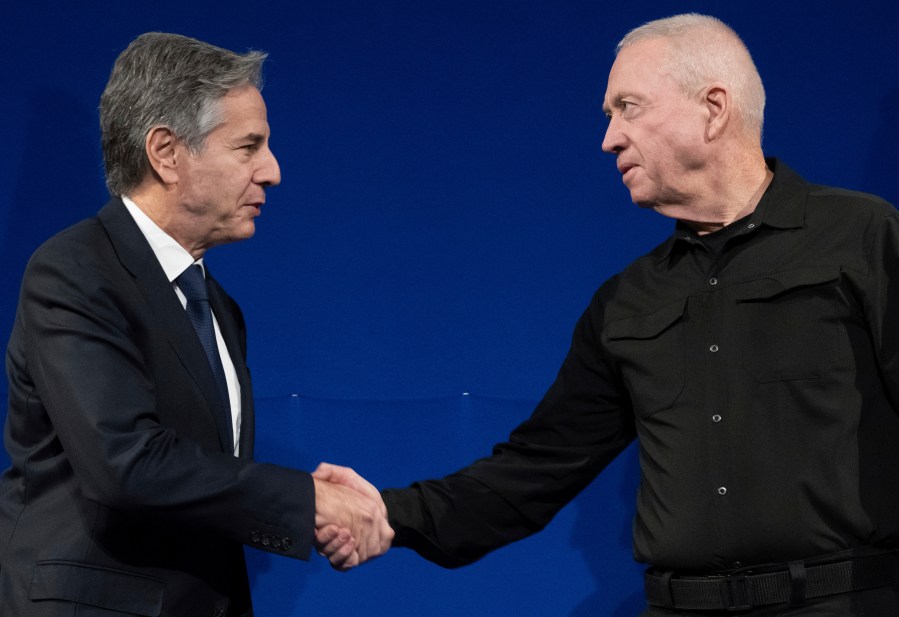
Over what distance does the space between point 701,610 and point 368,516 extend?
63 cm

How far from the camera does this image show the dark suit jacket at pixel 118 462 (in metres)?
1.79

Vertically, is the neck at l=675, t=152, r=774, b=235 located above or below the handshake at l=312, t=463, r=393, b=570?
above

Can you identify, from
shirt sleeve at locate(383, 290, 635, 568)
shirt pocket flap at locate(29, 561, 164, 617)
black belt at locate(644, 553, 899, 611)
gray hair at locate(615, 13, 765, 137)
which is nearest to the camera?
shirt pocket flap at locate(29, 561, 164, 617)

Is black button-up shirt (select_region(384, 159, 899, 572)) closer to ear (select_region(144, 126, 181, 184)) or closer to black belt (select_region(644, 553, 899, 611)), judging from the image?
black belt (select_region(644, 553, 899, 611))

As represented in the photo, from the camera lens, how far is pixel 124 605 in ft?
5.85

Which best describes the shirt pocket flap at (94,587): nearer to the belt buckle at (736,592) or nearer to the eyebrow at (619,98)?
the belt buckle at (736,592)

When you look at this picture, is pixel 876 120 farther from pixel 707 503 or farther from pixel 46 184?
pixel 46 184

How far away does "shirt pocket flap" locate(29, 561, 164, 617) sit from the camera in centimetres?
176

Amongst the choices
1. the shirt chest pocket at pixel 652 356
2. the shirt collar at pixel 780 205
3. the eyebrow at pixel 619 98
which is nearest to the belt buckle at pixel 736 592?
the shirt chest pocket at pixel 652 356

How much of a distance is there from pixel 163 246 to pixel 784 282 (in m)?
1.03

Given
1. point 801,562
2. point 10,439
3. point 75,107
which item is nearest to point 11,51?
point 75,107

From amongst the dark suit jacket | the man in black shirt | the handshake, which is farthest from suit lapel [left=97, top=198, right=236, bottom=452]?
the man in black shirt

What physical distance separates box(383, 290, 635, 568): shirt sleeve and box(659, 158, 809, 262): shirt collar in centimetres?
33

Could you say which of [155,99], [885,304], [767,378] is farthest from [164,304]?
[885,304]
